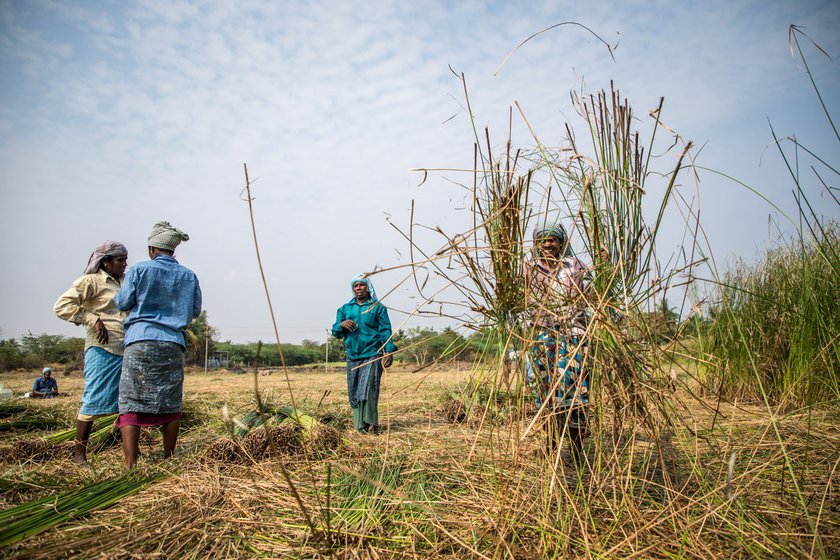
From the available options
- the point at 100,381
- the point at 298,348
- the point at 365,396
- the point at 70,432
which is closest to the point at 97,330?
the point at 100,381

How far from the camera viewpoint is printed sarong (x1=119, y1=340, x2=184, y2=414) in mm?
3305

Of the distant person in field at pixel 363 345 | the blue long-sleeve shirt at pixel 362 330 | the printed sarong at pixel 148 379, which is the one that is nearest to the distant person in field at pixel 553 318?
the printed sarong at pixel 148 379

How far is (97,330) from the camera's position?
12.3ft

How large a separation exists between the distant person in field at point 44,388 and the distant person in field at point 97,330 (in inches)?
341

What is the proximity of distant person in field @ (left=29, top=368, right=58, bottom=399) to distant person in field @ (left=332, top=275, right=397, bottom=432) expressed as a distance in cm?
897

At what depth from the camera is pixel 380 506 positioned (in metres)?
2.10

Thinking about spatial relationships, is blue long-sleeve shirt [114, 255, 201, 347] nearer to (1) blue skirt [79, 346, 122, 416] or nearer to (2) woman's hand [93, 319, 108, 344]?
(2) woman's hand [93, 319, 108, 344]

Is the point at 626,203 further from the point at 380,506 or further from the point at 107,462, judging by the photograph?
the point at 107,462

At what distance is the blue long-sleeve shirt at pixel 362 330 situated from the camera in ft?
17.2

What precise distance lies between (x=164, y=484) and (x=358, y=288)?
3064 mm

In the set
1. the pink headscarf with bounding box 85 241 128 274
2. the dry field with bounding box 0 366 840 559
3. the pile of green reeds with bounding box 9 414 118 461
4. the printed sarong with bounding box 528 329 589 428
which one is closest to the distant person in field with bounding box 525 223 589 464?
the printed sarong with bounding box 528 329 589 428

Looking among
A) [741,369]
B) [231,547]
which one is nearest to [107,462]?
[231,547]

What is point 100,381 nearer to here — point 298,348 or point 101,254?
point 101,254

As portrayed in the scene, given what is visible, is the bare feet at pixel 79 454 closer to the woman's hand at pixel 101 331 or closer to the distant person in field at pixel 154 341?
the distant person in field at pixel 154 341
